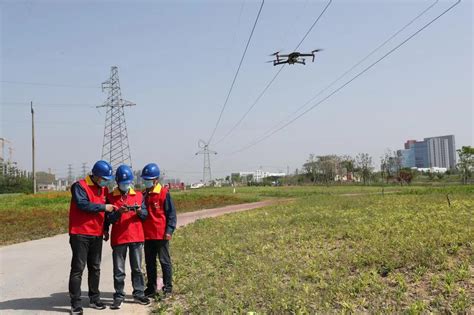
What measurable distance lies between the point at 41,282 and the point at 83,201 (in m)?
2.66

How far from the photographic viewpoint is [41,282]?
747cm

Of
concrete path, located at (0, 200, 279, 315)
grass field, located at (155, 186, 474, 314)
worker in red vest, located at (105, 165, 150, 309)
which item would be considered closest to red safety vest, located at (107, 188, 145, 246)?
worker in red vest, located at (105, 165, 150, 309)

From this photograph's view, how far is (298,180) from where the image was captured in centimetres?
9962

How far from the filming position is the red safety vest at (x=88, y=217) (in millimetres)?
5684

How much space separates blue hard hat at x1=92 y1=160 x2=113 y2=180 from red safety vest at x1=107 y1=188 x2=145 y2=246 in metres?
0.30

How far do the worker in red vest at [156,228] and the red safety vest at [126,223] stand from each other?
0.16 metres

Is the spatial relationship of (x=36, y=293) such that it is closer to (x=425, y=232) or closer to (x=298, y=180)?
(x=425, y=232)

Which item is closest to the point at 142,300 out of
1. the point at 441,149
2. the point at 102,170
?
the point at 102,170

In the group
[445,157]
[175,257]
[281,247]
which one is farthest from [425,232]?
[445,157]

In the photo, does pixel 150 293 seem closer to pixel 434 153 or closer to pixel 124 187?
pixel 124 187

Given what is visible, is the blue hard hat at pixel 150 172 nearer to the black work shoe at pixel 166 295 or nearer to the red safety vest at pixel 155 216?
the red safety vest at pixel 155 216

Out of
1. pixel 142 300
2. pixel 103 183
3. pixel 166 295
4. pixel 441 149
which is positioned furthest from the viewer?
pixel 441 149

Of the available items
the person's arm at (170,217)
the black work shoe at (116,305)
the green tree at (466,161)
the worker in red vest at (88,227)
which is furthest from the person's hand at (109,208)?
the green tree at (466,161)

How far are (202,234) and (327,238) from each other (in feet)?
14.0
